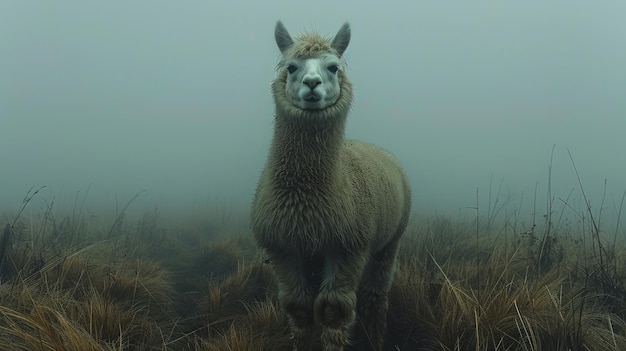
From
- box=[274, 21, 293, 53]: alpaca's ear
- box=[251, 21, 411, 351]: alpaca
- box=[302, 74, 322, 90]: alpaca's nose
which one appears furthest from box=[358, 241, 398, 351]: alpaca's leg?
box=[274, 21, 293, 53]: alpaca's ear

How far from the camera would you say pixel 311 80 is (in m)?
2.69

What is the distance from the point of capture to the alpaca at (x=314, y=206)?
2.79 metres

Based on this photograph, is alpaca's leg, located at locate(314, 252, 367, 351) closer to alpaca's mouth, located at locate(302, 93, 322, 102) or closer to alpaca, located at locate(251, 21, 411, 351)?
alpaca, located at locate(251, 21, 411, 351)

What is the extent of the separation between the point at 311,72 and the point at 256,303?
200cm

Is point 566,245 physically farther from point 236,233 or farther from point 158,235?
point 158,235

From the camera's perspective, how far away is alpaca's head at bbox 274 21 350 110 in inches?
108

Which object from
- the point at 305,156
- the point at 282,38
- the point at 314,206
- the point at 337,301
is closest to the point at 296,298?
the point at 337,301

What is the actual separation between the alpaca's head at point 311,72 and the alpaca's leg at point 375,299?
1.35 meters

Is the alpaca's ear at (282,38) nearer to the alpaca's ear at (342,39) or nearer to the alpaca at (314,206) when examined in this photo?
the alpaca at (314,206)

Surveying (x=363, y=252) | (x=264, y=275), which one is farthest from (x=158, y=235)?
(x=363, y=252)

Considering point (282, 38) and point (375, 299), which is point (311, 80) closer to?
point (282, 38)

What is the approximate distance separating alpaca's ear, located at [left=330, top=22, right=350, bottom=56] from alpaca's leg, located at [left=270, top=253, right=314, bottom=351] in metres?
1.44

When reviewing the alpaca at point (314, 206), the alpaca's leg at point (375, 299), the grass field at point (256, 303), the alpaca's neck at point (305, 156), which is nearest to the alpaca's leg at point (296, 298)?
the alpaca at point (314, 206)

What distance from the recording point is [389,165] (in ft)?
13.0
